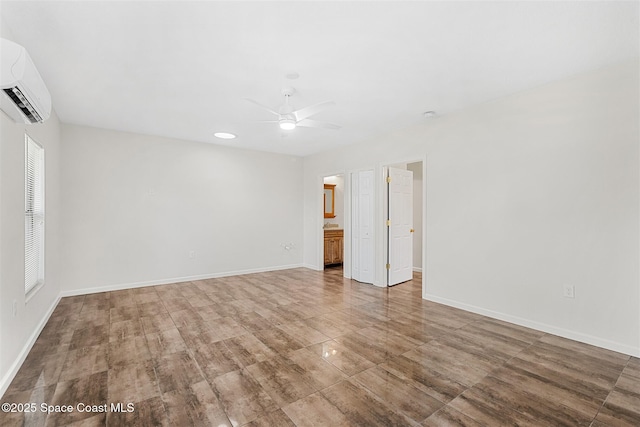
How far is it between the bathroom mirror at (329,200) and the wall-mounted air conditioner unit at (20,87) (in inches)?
227

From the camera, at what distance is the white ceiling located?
186cm

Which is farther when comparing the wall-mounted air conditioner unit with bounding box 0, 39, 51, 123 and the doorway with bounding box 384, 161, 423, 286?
the doorway with bounding box 384, 161, 423, 286

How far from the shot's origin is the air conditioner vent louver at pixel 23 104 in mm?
1756

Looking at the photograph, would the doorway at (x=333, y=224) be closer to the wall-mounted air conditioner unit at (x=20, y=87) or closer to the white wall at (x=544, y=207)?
the white wall at (x=544, y=207)

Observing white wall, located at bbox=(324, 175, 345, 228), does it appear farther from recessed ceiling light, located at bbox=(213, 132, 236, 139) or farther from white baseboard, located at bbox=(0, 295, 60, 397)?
white baseboard, located at bbox=(0, 295, 60, 397)

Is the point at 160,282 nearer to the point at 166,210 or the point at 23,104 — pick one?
the point at 166,210

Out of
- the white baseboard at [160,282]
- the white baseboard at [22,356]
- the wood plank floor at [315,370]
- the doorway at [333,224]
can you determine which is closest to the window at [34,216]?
the white baseboard at [22,356]

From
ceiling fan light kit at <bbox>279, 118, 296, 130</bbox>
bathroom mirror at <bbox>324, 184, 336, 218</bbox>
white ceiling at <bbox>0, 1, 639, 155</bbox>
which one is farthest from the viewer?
bathroom mirror at <bbox>324, 184, 336, 218</bbox>

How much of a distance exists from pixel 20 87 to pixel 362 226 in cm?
446

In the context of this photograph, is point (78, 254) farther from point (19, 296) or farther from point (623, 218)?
point (623, 218)

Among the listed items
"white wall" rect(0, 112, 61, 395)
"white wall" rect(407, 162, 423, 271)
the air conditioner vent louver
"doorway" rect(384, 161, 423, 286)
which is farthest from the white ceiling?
"white wall" rect(407, 162, 423, 271)

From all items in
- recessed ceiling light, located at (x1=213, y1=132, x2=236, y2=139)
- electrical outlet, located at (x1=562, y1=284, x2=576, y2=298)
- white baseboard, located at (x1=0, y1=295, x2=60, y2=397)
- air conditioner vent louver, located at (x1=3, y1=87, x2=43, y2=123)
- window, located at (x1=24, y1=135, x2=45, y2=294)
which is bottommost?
white baseboard, located at (x1=0, y1=295, x2=60, y2=397)

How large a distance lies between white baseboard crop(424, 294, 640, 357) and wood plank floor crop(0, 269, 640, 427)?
0.31 feet

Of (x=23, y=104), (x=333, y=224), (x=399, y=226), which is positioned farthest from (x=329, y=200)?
(x=23, y=104)
